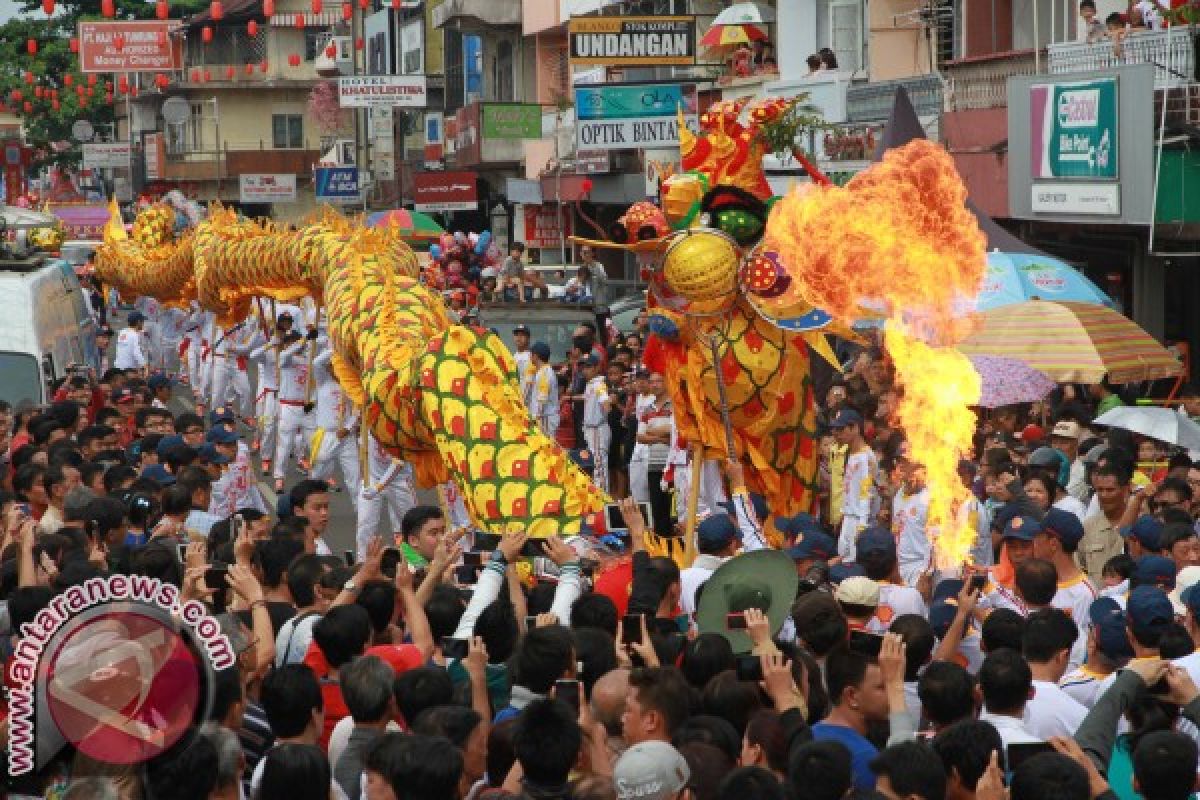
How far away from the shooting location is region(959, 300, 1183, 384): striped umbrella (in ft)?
45.2

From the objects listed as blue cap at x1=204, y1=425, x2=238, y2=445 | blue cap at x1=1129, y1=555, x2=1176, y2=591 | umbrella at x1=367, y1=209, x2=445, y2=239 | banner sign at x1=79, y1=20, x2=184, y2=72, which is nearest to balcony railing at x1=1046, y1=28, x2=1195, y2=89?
blue cap at x1=204, y1=425, x2=238, y2=445

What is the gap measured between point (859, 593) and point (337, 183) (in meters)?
32.7

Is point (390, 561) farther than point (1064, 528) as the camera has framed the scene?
Yes

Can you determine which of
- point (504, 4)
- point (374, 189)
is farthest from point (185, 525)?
point (374, 189)

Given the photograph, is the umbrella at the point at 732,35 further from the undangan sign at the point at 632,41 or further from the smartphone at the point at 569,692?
the smartphone at the point at 569,692

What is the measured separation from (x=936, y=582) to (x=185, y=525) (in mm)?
4048

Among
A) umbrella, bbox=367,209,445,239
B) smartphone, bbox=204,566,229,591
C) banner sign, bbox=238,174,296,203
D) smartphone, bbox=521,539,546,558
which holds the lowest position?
smartphone, bbox=521,539,546,558

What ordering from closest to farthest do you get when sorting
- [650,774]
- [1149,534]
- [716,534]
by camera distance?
1. [650,774]
2. [1149,534]
3. [716,534]

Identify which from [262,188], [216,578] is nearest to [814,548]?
[216,578]

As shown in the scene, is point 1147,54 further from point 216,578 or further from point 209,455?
point 216,578

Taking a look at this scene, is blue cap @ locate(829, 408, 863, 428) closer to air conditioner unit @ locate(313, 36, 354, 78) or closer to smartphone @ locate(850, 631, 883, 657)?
smartphone @ locate(850, 631, 883, 657)

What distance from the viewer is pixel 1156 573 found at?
8188 mm

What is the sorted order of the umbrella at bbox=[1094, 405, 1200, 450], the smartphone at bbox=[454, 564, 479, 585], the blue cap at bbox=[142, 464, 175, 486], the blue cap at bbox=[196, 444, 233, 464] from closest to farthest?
the smartphone at bbox=[454, 564, 479, 585]
the umbrella at bbox=[1094, 405, 1200, 450]
the blue cap at bbox=[142, 464, 175, 486]
the blue cap at bbox=[196, 444, 233, 464]

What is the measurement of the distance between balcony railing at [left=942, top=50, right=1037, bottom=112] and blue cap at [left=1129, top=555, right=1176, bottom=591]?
42.0 ft
